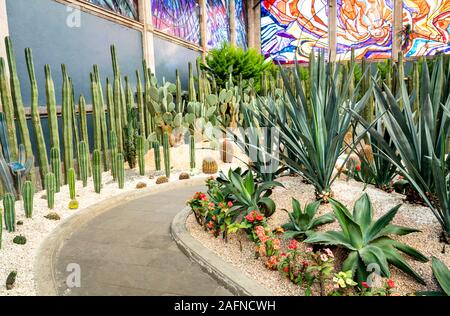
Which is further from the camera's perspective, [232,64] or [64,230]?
[232,64]

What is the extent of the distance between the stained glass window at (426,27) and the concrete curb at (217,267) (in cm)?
1507

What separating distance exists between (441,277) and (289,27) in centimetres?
1627

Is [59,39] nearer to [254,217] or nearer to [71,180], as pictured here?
[71,180]

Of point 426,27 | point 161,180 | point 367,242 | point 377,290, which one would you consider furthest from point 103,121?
point 426,27

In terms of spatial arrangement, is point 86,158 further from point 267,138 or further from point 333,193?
point 333,193

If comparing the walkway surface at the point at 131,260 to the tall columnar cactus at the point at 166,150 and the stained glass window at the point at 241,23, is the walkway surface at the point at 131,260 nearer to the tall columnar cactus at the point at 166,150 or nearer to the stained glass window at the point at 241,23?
the tall columnar cactus at the point at 166,150

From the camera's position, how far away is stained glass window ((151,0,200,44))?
909 centimetres

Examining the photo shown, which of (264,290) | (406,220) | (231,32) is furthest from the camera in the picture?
(231,32)

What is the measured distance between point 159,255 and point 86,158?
2.12 metres

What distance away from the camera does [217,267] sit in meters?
2.18

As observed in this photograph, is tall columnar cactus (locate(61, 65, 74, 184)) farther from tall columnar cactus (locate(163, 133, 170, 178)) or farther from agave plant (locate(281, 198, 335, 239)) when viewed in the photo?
agave plant (locate(281, 198, 335, 239))

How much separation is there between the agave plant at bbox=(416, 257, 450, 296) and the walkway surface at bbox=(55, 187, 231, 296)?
1027mm

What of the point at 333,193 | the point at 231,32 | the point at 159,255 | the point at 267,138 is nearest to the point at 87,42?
the point at 267,138
